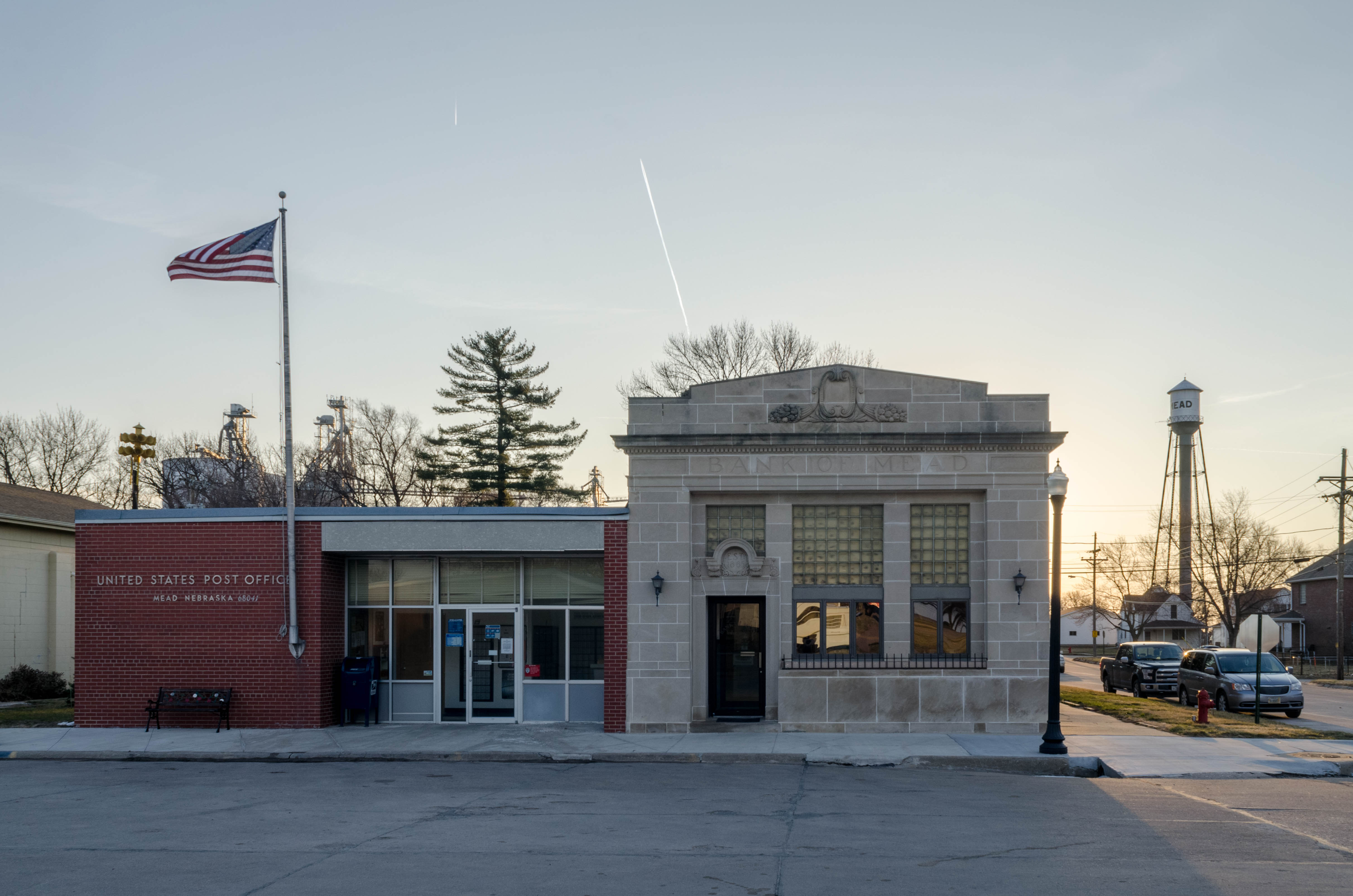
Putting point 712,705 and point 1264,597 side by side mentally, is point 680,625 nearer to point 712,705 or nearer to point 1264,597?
point 712,705

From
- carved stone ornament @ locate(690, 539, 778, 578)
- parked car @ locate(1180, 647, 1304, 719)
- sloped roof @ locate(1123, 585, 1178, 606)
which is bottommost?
sloped roof @ locate(1123, 585, 1178, 606)

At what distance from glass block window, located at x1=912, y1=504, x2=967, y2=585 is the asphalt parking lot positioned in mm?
5002

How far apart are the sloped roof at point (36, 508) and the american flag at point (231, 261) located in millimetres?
12509

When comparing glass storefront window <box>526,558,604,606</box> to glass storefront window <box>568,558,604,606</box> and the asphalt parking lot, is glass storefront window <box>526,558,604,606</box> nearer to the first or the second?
glass storefront window <box>568,558,604,606</box>

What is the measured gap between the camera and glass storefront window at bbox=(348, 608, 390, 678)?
22172 millimetres

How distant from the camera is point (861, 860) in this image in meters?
10.2

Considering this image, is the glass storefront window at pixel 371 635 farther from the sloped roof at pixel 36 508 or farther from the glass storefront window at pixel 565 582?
the sloped roof at pixel 36 508

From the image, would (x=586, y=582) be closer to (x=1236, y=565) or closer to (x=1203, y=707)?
(x=1203, y=707)

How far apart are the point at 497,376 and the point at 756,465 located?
3964 cm

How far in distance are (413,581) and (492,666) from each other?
237 cm

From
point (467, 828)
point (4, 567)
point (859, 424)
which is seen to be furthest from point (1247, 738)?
point (4, 567)

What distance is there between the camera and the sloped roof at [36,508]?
3152 centimetres

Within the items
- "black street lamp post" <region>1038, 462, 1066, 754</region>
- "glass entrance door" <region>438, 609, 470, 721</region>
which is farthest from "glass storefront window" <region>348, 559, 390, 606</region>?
"black street lamp post" <region>1038, 462, 1066, 754</region>

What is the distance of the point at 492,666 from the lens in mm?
21812
